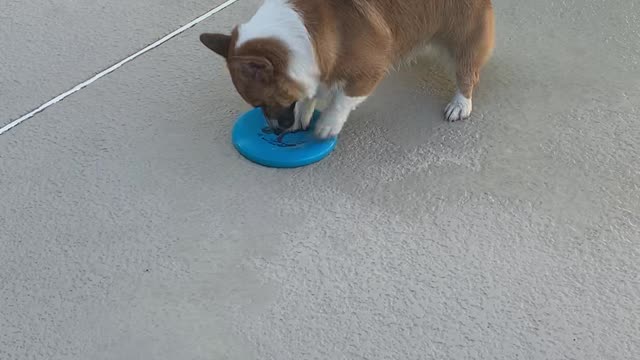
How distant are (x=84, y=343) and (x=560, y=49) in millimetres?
1806

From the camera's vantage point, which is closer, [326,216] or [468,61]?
[326,216]

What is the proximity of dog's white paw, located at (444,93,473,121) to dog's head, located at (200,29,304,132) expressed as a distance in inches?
20.3

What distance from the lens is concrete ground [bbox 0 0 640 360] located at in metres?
1.43

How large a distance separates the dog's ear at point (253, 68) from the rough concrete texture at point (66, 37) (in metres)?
0.78

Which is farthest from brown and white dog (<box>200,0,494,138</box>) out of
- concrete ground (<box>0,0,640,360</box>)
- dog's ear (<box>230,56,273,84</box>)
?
concrete ground (<box>0,0,640,360</box>)

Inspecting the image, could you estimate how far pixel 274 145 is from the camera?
1854 millimetres

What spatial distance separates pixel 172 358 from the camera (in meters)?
1.37

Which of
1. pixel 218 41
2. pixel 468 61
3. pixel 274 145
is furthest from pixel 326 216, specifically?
pixel 468 61

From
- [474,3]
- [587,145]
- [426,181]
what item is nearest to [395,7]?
[474,3]

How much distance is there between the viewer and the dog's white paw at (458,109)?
6.48 ft

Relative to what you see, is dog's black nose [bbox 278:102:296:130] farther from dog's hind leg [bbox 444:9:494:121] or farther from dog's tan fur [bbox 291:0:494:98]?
dog's hind leg [bbox 444:9:494:121]

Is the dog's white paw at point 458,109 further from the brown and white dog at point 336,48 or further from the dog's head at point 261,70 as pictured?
the dog's head at point 261,70

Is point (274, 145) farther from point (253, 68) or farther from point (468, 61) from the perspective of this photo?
point (468, 61)

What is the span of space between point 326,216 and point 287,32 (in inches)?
18.9
